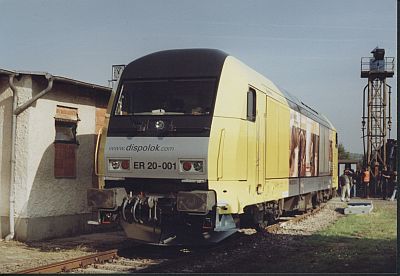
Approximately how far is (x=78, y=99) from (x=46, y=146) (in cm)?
139

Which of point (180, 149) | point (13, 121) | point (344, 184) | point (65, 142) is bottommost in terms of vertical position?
point (344, 184)

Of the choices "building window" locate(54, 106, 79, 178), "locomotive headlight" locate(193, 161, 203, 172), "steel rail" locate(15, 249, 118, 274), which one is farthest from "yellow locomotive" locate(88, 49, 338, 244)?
"building window" locate(54, 106, 79, 178)

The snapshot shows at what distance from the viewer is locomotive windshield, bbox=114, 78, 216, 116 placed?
27.9 ft

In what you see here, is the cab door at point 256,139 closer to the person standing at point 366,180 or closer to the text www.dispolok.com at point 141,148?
the text www.dispolok.com at point 141,148

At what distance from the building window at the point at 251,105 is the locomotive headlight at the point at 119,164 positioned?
7.25 feet

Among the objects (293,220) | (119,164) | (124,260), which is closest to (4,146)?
(119,164)

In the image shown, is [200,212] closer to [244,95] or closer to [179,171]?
[179,171]

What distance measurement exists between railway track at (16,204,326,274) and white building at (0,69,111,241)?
226cm

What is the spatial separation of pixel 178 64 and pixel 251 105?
4.91 feet

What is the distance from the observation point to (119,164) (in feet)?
28.0

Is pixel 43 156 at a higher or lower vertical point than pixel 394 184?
higher

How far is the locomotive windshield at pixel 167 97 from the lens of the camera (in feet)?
27.9

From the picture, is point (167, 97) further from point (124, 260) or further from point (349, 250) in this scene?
point (349, 250)

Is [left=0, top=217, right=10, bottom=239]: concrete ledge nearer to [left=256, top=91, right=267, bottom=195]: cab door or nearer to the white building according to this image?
the white building
